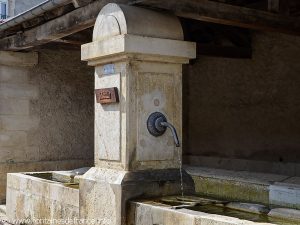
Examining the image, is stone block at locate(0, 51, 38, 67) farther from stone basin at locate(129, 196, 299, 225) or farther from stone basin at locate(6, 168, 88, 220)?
stone basin at locate(129, 196, 299, 225)

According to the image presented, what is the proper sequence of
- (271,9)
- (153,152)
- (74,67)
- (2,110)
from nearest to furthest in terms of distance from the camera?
1. (153,152)
2. (271,9)
3. (2,110)
4. (74,67)

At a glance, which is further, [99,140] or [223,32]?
[223,32]

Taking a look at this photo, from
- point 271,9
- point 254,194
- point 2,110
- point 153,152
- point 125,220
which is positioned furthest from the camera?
point 2,110

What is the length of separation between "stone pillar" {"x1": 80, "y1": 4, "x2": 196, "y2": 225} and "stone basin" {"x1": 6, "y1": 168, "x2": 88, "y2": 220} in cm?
38

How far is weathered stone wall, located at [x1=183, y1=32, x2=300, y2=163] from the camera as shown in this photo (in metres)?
7.78

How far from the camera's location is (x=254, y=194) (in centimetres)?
562

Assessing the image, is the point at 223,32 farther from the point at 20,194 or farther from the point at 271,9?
the point at 20,194

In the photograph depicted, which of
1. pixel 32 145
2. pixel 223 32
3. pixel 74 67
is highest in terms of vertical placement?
pixel 223 32

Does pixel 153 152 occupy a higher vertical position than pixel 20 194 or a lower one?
higher

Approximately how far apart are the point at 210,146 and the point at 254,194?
3.59 m

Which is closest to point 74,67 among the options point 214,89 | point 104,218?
point 214,89

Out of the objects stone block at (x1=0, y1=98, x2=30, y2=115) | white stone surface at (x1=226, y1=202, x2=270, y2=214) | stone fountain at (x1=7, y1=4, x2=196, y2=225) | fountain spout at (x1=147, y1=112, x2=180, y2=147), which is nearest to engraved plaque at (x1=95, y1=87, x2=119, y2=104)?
stone fountain at (x1=7, y1=4, x2=196, y2=225)

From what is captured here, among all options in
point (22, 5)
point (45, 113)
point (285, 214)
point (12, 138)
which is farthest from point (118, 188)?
point (22, 5)

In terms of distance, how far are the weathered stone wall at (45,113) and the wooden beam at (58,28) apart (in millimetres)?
436
